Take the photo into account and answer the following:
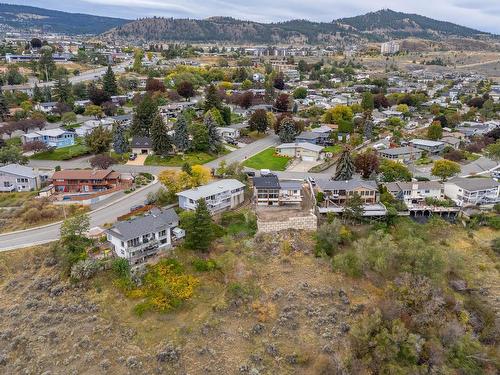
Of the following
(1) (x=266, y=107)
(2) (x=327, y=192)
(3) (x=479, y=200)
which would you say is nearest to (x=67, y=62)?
(1) (x=266, y=107)

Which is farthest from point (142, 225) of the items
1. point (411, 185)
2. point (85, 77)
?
point (85, 77)

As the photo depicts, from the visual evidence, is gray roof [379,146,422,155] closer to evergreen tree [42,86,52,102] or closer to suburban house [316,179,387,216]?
suburban house [316,179,387,216]

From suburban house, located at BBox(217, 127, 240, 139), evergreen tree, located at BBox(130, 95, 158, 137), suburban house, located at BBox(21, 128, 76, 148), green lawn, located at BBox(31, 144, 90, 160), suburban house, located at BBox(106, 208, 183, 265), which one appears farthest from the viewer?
suburban house, located at BBox(217, 127, 240, 139)

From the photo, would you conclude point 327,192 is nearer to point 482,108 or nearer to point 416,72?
point 482,108

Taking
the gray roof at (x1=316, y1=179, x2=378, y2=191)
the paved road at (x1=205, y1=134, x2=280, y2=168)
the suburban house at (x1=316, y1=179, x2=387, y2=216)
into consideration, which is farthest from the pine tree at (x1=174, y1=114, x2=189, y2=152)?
the suburban house at (x1=316, y1=179, x2=387, y2=216)

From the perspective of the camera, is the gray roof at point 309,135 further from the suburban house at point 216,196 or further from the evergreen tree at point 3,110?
the evergreen tree at point 3,110
